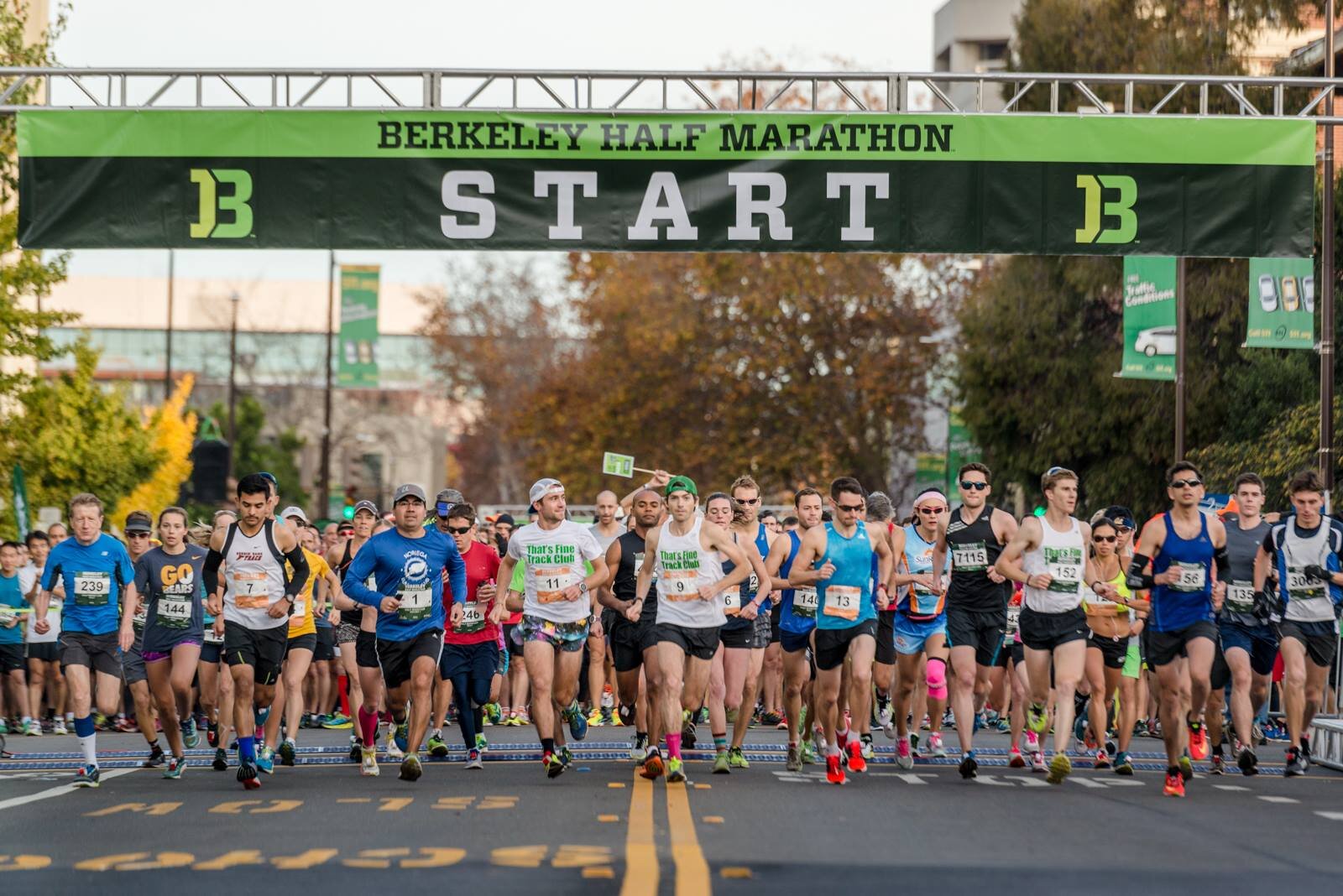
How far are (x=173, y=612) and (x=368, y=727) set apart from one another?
1607mm

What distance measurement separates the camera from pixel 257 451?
8456 cm

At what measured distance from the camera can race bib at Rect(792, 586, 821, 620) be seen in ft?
47.2

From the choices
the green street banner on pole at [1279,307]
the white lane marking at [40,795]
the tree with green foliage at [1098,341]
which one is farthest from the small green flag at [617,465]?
the tree with green foliage at [1098,341]

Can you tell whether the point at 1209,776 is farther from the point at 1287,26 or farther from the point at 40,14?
the point at 40,14

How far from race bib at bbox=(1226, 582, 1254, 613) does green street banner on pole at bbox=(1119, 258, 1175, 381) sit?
658 inches

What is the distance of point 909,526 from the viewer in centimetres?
1695

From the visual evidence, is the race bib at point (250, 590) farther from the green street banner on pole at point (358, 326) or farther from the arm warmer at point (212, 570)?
the green street banner on pole at point (358, 326)

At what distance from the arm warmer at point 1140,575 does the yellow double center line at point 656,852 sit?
3464 mm

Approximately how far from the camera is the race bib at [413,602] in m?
13.9

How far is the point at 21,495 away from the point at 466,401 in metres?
59.5

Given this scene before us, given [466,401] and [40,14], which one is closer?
[40,14]

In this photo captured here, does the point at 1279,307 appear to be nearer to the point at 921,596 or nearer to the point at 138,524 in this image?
the point at 921,596

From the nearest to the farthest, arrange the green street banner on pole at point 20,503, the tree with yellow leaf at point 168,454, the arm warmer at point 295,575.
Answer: the arm warmer at point 295,575 < the green street banner on pole at point 20,503 < the tree with yellow leaf at point 168,454

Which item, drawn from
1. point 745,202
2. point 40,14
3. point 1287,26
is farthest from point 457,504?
point 40,14
